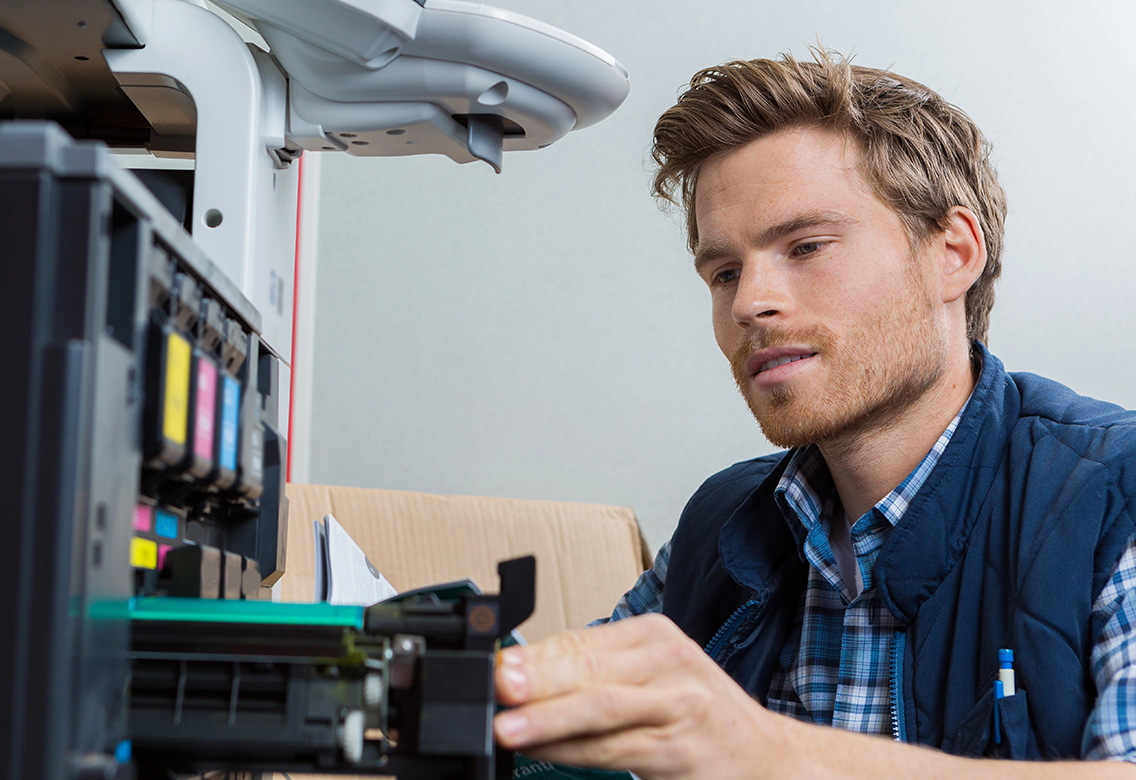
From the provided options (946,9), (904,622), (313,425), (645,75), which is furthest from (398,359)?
(946,9)

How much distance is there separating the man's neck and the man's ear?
4.7 inches

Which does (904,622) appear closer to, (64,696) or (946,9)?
(64,696)

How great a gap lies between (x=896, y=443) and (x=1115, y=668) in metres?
0.37

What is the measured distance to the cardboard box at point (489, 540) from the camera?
150cm

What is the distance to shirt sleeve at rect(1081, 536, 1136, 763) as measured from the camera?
69 centimetres

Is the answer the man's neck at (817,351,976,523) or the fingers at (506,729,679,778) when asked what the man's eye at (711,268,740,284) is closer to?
the man's neck at (817,351,976,523)

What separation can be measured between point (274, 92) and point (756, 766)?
67 cm

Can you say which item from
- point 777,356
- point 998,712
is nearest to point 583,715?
point 998,712

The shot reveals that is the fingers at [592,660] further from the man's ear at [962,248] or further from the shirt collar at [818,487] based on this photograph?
the man's ear at [962,248]

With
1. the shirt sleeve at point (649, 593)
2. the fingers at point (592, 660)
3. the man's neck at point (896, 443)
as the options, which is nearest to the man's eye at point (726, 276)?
the man's neck at point (896, 443)

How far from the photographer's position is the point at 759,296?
1.00 metres

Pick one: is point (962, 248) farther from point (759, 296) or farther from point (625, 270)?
point (625, 270)

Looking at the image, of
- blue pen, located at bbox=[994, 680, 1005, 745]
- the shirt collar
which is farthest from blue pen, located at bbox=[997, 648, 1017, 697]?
the shirt collar

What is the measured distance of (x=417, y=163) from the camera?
6.04 feet
